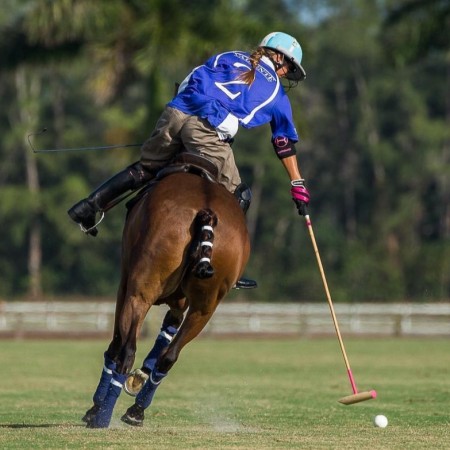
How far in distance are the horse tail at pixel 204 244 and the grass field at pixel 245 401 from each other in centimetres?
112

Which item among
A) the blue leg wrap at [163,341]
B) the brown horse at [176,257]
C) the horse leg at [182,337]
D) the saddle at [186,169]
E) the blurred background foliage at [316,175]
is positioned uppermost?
the saddle at [186,169]

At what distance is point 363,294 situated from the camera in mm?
50406

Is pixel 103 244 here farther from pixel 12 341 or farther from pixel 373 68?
pixel 12 341

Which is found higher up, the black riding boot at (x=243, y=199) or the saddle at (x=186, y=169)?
the saddle at (x=186, y=169)

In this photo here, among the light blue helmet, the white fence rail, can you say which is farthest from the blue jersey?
the white fence rail

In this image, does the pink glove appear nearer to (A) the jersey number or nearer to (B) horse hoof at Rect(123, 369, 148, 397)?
(A) the jersey number

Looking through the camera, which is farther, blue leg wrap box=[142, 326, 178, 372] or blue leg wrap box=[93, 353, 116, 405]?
blue leg wrap box=[142, 326, 178, 372]

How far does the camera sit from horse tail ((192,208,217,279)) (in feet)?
29.5

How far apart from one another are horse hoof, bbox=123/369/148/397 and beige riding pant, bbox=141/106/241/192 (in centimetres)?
154

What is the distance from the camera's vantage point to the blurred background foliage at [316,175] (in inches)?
2084

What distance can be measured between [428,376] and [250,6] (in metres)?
46.3

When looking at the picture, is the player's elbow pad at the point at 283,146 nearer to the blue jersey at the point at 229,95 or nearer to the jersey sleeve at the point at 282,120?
the jersey sleeve at the point at 282,120

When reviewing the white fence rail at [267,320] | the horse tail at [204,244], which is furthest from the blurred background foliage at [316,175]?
the horse tail at [204,244]

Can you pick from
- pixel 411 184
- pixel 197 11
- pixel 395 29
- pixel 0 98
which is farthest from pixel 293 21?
pixel 197 11
